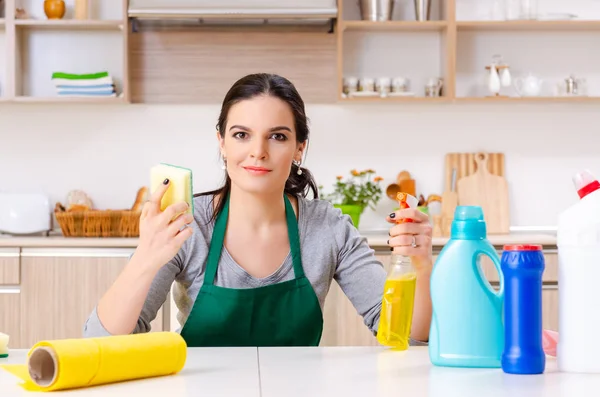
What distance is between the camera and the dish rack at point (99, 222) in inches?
148

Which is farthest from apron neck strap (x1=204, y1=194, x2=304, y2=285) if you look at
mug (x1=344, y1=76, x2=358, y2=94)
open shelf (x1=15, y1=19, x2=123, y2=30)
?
open shelf (x1=15, y1=19, x2=123, y2=30)

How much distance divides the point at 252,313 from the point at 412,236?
0.47 meters

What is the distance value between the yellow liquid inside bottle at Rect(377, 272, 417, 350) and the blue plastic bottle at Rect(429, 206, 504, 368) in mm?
141

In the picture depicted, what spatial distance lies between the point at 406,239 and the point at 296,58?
8.39 feet

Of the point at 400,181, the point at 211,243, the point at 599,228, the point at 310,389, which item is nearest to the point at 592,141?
the point at 400,181

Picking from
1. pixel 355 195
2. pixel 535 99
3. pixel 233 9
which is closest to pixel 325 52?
pixel 233 9

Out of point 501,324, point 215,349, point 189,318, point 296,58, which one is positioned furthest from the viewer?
point 296,58

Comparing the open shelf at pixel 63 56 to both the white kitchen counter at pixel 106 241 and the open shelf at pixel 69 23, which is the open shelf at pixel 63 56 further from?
the white kitchen counter at pixel 106 241

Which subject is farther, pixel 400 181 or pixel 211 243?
pixel 400 181

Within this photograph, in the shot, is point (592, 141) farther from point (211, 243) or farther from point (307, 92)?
point (211, 243)

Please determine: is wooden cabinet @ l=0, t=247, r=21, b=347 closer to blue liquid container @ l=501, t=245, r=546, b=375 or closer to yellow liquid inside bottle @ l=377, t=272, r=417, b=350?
yellow liquid inside bottle @ l=377, t=272, r=417, b=350

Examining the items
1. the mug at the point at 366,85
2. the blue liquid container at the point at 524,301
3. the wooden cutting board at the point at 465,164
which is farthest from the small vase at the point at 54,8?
the blue liquid container at the point at 524,301

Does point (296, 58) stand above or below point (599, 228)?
above

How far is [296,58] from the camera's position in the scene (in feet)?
13.4
